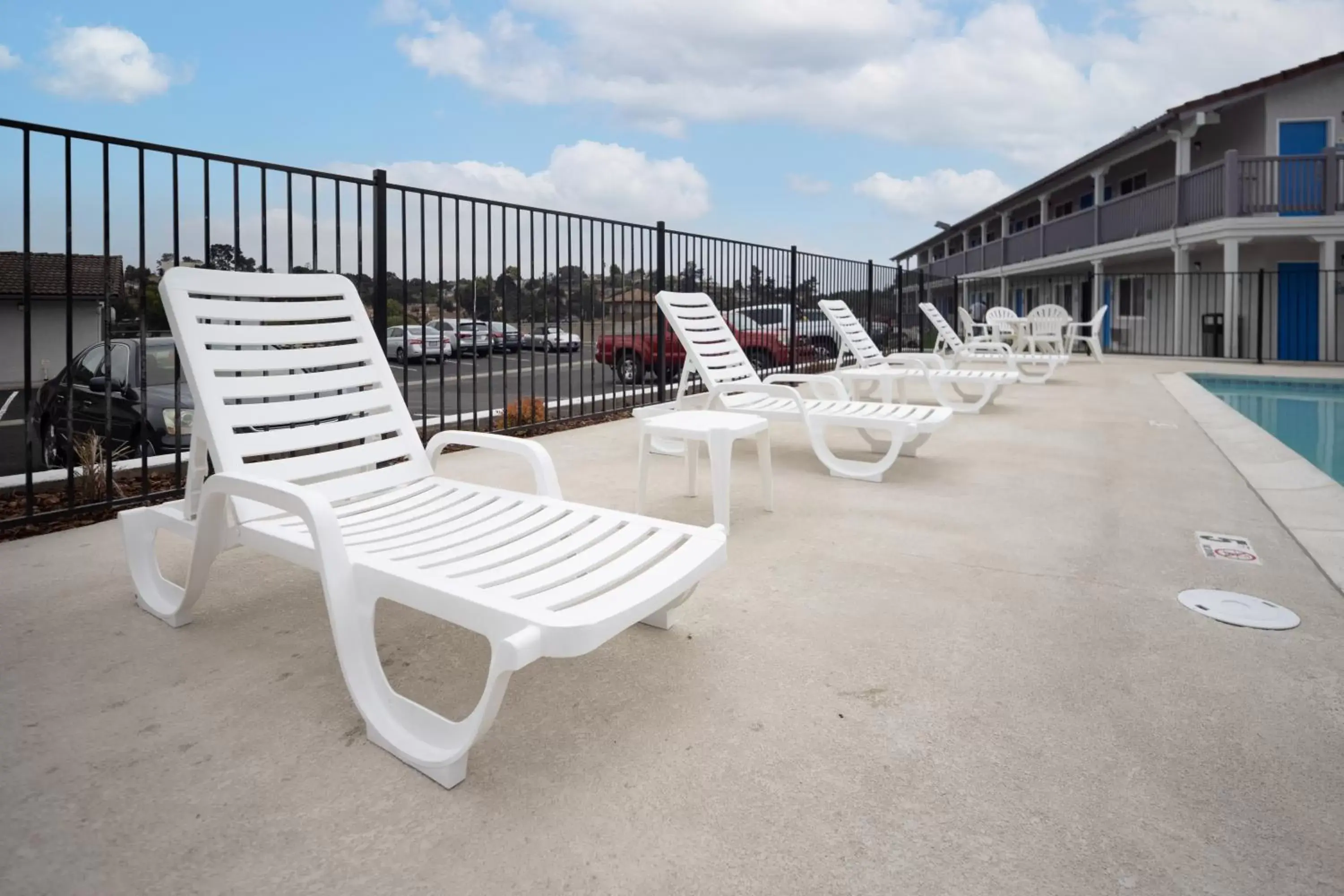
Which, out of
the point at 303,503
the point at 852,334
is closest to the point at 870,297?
the point at 852,334

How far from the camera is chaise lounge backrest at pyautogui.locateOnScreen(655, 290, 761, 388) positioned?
4543 mm

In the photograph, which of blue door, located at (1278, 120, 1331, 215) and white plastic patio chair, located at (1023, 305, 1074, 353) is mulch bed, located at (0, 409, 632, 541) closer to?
white plastic patio chair, located at (1023, 305, 1074, 353)

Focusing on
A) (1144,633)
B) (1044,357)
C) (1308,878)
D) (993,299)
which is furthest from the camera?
(993,299)

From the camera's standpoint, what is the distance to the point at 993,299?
28594mm

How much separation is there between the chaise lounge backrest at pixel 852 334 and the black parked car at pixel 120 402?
5.08m

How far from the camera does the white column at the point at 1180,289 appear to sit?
15.0 meters

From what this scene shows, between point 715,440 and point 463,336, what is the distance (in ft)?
25.3

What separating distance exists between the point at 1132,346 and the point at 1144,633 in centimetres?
1952

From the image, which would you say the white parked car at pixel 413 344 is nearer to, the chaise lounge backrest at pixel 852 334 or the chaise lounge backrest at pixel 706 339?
the chaise lounge backrest at pixel 706 339

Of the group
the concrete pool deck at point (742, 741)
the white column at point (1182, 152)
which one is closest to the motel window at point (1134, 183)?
the white column at point (1182, 152)

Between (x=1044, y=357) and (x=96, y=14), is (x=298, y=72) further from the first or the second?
(x=1044, y=357)

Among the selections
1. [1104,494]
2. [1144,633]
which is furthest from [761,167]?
[1144,633]

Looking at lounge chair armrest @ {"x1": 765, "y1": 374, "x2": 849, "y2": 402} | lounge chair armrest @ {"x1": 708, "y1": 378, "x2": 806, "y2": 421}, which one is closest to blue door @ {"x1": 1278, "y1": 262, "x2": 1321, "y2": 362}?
lounge chair armrest @ {"x1": 765, "y1": 374, "x2": 849, "y2": 402}

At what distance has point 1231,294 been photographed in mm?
14062
